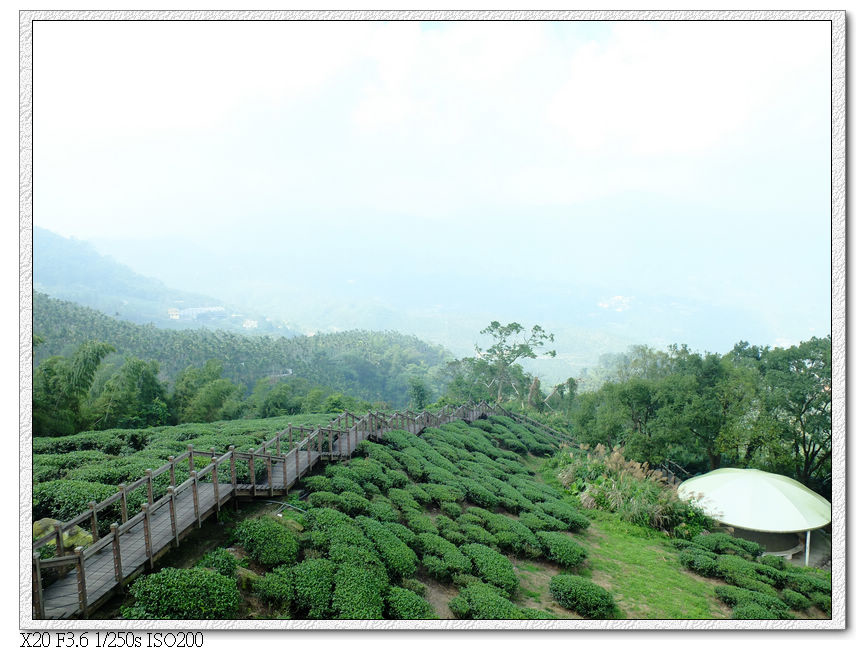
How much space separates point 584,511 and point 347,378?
129 feet

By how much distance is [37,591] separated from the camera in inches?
144

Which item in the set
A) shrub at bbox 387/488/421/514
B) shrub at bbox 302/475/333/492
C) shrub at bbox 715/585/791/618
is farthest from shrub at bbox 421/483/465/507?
shrub at bbox 715/585/791/618

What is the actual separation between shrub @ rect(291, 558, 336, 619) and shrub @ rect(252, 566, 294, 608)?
64mm

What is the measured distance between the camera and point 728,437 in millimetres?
12859

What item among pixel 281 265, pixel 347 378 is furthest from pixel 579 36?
pixel 281 265

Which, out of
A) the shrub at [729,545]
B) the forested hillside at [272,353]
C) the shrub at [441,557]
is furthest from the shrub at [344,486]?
the forested hillside at [272,353]

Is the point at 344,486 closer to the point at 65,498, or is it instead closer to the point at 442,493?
the point at 442,493

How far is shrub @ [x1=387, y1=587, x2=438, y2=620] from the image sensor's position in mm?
4504

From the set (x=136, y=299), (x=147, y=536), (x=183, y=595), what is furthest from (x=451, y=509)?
(x=136, y=299)

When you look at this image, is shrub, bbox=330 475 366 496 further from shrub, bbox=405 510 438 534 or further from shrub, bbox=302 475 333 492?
shrub, bbox=405 510 438 534

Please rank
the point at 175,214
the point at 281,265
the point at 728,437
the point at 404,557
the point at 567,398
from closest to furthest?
the point at 404,557
the point at 728,437
the point at 567,398
the point at 175,214
the point at 281,265

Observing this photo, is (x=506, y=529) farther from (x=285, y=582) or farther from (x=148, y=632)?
(x=148, y=632)

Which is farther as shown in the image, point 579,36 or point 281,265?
point 281,265

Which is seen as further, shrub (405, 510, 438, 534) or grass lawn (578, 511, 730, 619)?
shrub (405, 510, 438, 534)
